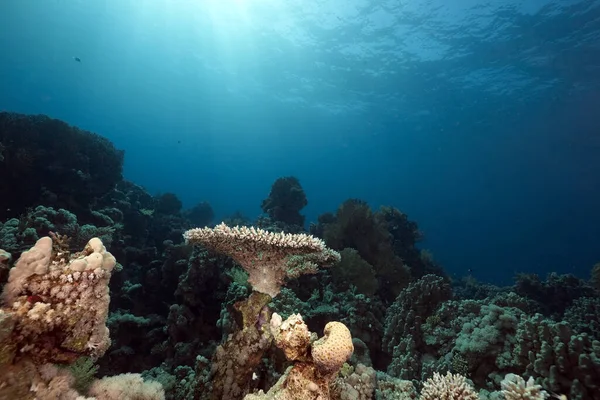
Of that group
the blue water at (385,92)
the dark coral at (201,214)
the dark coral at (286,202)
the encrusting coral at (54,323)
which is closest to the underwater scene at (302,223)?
the encrusting coral at (54,323)

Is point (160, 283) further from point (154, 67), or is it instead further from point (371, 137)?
point (154, 67)

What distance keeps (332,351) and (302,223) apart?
51.7 ft

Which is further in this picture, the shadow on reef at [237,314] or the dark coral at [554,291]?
the dark coral at [554,291]

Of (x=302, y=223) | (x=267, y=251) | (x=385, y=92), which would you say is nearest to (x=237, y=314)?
(x=267, y=251)

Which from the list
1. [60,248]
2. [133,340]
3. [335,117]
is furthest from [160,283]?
[335,117]

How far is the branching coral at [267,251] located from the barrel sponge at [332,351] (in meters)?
1.18

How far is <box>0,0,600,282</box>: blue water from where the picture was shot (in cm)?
3088

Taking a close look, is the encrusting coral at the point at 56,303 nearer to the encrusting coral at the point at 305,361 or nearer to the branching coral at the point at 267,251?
the branching coral at the point at 267,251

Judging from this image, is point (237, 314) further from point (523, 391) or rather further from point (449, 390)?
point (523, 391)

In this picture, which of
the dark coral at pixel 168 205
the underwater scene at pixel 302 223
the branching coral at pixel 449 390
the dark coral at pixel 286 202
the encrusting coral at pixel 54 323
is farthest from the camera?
the dark coral at pixel 168 205

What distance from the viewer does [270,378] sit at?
3889 millimetres

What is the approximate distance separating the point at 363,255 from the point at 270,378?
877 centimetres

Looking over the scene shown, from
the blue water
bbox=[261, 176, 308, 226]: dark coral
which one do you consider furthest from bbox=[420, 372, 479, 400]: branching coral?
the blue water

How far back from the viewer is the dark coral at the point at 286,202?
17.2m
